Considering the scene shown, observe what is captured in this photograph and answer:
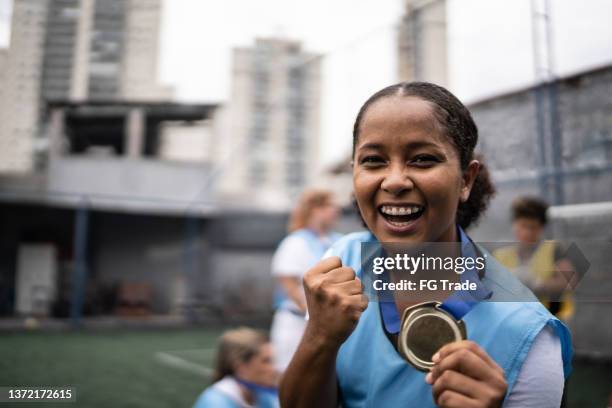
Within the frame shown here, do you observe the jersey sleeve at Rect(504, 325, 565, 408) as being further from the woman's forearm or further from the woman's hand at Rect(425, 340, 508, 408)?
the woman's forearm

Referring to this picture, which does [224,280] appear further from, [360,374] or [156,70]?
[360,374]

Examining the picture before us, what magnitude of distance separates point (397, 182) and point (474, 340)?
0.29 m

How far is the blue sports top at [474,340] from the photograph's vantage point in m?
0.84

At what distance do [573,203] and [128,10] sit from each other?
17.3 ft

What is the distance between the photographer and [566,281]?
30.9 inches

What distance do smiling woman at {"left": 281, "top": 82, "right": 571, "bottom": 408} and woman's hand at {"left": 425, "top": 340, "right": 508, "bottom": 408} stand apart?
0.14 ft

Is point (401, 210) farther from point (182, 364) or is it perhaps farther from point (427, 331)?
point (182, 364)

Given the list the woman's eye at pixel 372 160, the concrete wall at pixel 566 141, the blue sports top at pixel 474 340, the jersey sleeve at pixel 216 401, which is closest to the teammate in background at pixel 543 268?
the blue sports top at pixel 474 340

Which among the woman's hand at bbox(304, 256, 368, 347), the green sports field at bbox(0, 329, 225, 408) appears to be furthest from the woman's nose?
the green sports field at bbox(0, 329, 225, 408)

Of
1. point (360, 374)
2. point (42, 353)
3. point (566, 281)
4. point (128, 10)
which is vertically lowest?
point (42, 353)

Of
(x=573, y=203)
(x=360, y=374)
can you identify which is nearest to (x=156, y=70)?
(x=573, y=203)

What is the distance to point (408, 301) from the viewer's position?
81 centimetres

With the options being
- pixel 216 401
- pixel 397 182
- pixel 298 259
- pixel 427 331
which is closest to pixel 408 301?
pixel 427 331

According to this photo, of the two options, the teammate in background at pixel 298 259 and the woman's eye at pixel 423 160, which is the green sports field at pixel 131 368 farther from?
the woman's eye at pixel 423 160
